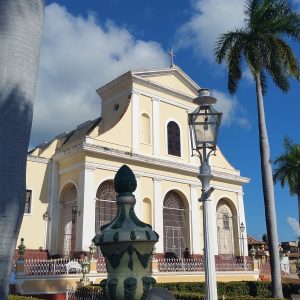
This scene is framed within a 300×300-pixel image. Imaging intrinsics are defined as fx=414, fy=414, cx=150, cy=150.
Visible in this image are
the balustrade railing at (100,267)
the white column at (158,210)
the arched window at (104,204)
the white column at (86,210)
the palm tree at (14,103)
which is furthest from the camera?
the white column at (158,210)

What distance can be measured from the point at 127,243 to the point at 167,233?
2109 cm

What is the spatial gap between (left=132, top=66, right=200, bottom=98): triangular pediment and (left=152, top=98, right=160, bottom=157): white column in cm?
125

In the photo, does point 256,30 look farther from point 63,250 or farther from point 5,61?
point 5,61

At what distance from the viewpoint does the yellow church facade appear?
20.1m

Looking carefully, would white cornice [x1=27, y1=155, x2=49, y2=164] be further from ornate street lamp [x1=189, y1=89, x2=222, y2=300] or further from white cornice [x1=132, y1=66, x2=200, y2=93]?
ornate street lamp [x1=189, y1=89, x2=222, y2=300]

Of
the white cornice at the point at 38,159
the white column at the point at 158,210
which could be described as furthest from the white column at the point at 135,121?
the white cornice at the point at 38,159

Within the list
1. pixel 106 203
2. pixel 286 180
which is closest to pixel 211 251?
pixel 106 203

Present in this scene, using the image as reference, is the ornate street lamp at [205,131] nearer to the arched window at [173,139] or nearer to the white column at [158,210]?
the white column at [158,210]

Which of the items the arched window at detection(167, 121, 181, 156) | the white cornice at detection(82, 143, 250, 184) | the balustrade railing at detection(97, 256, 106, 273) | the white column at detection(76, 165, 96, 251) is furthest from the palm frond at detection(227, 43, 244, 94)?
the balustrade railing at detection(97, 256, 106, 273)

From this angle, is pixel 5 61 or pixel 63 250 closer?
pixel 5 61

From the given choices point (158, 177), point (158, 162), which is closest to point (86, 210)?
point (158, 177)

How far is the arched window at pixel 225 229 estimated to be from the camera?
2523 centimetres

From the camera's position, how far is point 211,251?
5867 mm

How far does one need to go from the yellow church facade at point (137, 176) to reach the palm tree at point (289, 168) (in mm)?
4868
